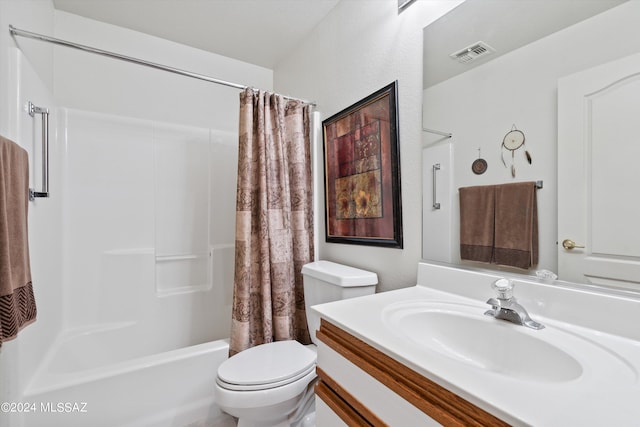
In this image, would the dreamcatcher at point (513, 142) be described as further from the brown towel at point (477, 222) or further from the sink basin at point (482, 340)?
the sink basin at point (482, 340)

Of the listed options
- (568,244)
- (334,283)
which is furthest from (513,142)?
(334,283)

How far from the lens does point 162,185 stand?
2082mm

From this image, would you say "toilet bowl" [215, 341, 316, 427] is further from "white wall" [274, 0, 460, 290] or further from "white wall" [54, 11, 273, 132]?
"white wall" [54, 11, 273, 132]

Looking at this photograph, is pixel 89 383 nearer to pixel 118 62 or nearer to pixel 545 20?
pixel 118 62

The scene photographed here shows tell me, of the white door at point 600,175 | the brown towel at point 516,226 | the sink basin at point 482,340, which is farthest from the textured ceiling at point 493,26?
the sink basin at point 482,340

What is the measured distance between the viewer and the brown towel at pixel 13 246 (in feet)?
2.93

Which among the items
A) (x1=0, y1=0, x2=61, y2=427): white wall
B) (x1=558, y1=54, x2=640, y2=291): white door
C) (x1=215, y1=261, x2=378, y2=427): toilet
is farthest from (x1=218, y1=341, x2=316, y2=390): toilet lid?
(x1=558, y1=54, x2=640, y2=291): white door

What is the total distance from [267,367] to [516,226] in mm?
1092

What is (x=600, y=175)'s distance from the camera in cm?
72

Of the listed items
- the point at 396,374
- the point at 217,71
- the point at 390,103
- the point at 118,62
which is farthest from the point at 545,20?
the point at 118,62

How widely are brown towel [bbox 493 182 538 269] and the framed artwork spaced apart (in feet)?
1.38

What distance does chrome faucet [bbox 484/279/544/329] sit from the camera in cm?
76

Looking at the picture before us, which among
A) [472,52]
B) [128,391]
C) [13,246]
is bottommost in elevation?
[128,391]

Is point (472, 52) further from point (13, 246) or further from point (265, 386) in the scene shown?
point (13, 246)
